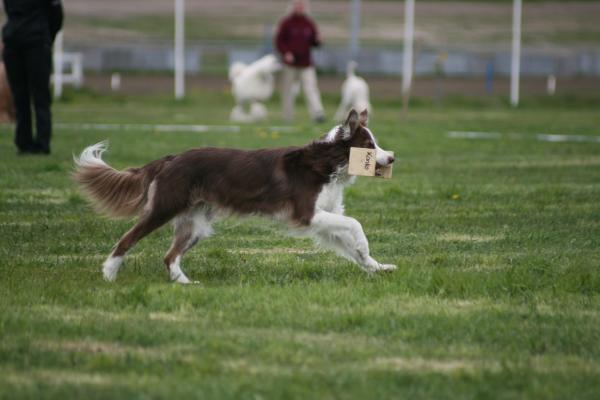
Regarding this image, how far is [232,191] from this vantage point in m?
7.17

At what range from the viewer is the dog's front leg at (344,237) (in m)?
7.18

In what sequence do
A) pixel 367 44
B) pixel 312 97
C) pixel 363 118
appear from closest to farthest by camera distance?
pixel 363 118, pixel 312 97, pixel 367 44

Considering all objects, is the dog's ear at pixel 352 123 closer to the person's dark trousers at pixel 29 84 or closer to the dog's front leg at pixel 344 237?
the dog's front leg at pixel 344 237

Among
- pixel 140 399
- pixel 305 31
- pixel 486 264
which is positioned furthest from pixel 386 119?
pixel 140 399

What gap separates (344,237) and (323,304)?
42.5 inches

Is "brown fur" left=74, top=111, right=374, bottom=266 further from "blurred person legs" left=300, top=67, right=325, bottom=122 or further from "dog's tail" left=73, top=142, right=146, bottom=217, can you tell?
"blurred person legs" left=300, top=67, right=325, bottom=122

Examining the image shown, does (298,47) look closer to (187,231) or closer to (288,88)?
(288,88)

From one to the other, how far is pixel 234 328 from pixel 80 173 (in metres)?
2.32

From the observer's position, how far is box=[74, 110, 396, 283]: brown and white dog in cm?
707

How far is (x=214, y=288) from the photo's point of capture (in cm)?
667

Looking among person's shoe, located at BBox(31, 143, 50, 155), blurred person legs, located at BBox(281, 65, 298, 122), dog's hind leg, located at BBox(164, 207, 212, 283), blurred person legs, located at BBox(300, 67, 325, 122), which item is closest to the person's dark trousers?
person's shoe, located at BBox(31, 143, 50, 155)

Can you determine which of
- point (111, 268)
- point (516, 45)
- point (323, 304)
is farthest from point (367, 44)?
point (323, 304)

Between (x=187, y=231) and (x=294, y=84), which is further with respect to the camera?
(x=294, y=84)

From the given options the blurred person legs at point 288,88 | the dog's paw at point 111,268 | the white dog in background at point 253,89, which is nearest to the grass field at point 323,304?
the dog's paw at point 111,268
